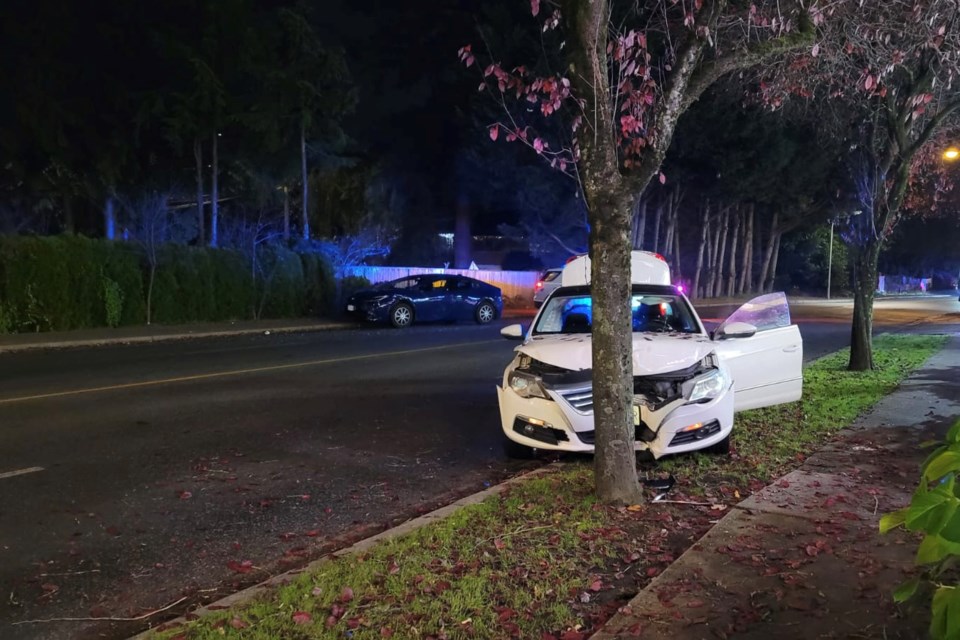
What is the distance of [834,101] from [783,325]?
7072 mm

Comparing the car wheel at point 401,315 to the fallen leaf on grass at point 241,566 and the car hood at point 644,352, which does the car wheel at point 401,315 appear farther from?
the fallen leaf on grass at point 241,566

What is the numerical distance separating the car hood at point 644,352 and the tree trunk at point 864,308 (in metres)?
6.41

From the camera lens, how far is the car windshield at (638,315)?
7852mm

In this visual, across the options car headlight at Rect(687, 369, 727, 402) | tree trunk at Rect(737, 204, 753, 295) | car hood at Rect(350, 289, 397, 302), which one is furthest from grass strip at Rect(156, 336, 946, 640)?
tree trunk at Rect(737, 204, 753, 295)

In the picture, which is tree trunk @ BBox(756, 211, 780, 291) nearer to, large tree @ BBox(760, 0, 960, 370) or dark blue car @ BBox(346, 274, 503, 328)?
dark blue car @ BBox(346, 274, 503, 328)

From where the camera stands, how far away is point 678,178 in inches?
1419

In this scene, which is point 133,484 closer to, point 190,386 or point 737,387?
point 190,386

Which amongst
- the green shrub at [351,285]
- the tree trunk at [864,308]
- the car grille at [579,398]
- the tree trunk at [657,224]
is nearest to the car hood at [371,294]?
the green shrub at [351,285]

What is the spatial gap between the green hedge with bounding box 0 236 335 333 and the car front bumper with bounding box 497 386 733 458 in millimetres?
15886

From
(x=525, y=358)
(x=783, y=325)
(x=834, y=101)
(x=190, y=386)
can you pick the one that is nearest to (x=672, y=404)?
(x=525, y=358)

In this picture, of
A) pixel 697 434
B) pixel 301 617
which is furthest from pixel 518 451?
pixel 301 617

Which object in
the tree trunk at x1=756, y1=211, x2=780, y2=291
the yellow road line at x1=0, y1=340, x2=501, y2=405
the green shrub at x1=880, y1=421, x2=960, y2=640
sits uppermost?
the tree trunk at x1=756, y1=211, x2=780, y2=291

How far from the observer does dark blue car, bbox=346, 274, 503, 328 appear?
2212 centimetres

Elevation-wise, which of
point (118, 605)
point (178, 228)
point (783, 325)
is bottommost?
point (118, 605)
